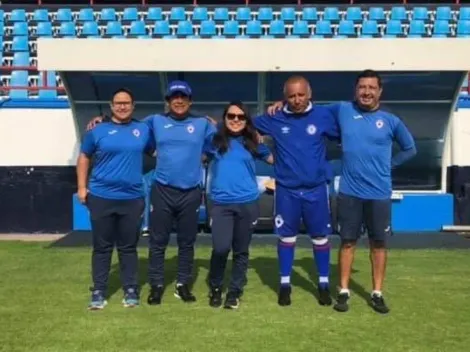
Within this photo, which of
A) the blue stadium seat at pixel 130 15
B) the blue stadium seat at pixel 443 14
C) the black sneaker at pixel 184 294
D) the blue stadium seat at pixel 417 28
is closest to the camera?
the black sneaker at pixel 184 294

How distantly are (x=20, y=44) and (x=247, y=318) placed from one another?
38.6ft

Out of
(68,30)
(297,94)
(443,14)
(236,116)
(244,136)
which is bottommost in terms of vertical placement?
(244,136)

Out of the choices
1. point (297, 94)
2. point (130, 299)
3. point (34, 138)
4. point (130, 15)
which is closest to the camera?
point (297, 94)

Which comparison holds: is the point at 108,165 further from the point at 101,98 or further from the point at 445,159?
the point at 445,159

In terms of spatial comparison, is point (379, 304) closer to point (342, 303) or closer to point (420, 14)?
point (342, 303)

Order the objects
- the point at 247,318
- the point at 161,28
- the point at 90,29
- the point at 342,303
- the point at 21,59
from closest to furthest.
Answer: the point at 247,318 → the point at 342,303 → the point at 21,59 → the point at 161,28 → the point at 90,29

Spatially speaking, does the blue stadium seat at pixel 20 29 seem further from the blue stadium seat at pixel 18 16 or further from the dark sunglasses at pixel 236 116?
the dark sunglasses at pixel 236 116

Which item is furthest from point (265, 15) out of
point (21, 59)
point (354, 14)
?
point (21, 59)

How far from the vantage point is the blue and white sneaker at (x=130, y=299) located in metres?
5.59

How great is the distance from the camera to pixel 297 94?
17.7ft

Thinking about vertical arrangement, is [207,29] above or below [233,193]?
above

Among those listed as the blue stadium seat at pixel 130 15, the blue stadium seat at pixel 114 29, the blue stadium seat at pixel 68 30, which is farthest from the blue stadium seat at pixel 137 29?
the blue stadium seat at pixel 68 30

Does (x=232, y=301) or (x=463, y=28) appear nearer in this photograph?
(x=232, y=301)

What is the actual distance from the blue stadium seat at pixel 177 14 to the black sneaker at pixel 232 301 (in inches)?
491
